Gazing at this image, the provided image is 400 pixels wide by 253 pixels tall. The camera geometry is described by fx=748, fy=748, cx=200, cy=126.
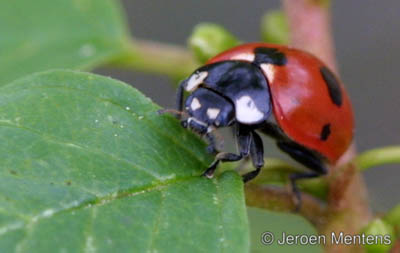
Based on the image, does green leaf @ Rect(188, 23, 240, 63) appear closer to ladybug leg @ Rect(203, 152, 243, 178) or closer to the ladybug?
the ladybug

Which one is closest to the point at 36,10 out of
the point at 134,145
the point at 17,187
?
the point at 134,145

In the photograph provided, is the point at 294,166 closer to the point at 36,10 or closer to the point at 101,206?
the point at 101,206

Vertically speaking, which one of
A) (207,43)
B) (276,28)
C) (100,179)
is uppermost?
(276,28)

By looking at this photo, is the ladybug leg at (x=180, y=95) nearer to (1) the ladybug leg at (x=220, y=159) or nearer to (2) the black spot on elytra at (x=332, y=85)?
(1) the ladybug leg at (x=220, y=159)

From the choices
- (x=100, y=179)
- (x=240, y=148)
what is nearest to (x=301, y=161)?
(x=240, y=148)

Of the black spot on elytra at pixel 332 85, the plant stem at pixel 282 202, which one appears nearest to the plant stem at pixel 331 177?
the plant stem at pixel 282 202

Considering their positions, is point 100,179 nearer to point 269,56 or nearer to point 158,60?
point 269,56
